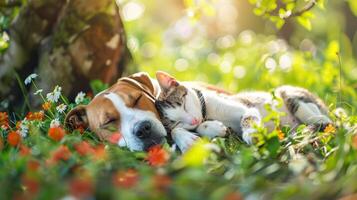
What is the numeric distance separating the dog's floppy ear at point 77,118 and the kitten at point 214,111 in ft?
1.89

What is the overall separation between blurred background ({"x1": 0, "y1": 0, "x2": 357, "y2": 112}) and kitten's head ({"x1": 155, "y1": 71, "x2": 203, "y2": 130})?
0.96 metres

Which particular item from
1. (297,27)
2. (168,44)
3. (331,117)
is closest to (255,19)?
(297,27)

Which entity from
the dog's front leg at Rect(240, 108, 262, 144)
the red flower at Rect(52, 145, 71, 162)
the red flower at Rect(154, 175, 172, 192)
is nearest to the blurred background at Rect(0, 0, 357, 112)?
the dog's front leg at Rect(240, 108, 262, 144)

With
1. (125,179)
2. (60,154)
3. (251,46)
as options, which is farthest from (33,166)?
(251,46)

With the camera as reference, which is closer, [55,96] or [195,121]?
[195,121]

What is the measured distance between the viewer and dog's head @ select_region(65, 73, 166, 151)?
469 centimetres

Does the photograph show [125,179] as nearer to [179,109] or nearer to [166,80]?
[179,109]

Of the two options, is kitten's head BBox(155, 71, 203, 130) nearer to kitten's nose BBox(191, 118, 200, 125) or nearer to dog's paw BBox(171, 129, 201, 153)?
kitten's nose BBox(191, 118, 200, 125)

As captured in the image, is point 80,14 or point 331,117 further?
point 80,14

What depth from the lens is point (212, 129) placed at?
4883mm

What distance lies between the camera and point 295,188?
3139mm

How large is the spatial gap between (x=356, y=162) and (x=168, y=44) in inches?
367

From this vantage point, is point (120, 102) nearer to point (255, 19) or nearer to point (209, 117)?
point (209, 117)

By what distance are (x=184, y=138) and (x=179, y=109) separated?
1.22ft
